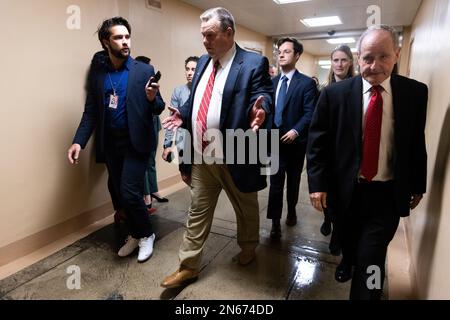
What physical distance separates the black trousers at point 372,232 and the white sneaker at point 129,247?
1.60 m

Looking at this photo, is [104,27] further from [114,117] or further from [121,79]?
[114,117]

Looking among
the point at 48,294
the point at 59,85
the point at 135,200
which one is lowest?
the point at 48,294

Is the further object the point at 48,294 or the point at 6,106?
the point at 6,106

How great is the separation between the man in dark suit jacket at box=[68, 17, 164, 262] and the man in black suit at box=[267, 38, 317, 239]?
101cm

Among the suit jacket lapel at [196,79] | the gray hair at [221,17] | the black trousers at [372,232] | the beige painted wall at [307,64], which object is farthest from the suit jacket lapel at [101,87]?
the beige painted wall at [307,64]

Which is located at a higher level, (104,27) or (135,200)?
(104,27)

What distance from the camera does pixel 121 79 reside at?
7.02 feet

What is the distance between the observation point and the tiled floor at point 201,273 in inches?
71.6

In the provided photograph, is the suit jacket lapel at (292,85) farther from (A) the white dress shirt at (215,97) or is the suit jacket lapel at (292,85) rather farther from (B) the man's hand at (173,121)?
(B) the man's hand at (173,121)

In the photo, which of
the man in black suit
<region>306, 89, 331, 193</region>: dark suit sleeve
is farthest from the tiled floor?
<region>306, 89, 331, 193</region>: dark suit sleeve

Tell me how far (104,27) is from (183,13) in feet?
7.46

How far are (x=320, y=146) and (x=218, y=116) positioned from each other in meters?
0.59
